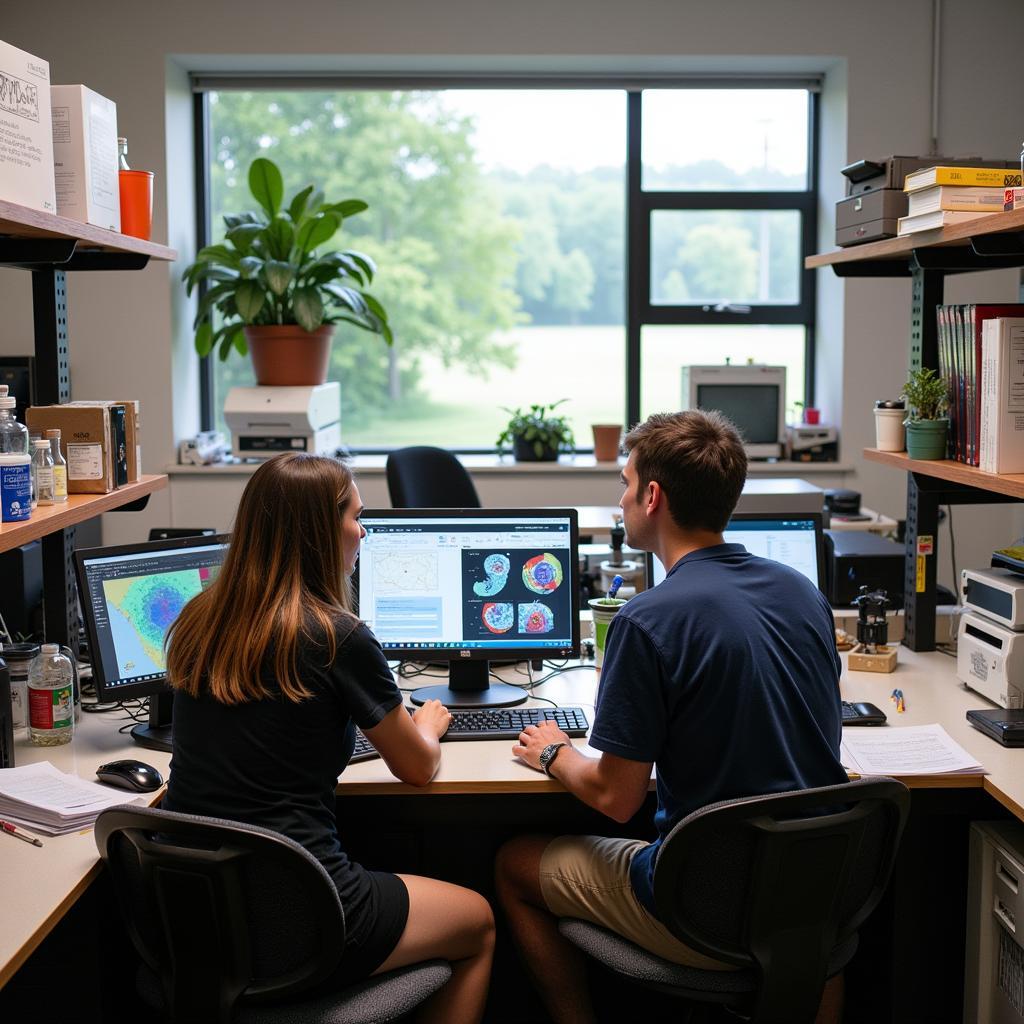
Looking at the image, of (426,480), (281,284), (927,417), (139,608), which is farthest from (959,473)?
(281,284)

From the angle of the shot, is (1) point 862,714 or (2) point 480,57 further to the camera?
(2) point 480,57

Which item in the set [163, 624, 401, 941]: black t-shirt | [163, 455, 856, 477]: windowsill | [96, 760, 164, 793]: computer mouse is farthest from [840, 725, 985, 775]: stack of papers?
[163, 455, 856, 477]: windowsill

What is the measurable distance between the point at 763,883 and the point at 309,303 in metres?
3.71

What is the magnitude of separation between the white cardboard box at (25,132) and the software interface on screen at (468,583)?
34.8 inches

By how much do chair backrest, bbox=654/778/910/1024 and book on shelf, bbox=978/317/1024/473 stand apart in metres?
0.90

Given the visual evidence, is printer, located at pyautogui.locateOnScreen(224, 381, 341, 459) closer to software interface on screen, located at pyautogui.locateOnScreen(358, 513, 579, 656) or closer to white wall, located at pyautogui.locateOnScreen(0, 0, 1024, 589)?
white wall, located at pyautogui.locateOnScreen(0, 0, 1024, 589)

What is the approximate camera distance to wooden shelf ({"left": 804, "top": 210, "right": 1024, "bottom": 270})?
2.12 metres

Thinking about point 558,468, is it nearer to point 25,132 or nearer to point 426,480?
point 426,480

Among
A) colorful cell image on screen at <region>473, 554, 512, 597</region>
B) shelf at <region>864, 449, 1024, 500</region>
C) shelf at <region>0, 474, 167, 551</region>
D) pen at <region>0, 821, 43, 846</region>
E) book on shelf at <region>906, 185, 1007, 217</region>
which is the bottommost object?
pen at <region>0, 821, 43, 846</region>

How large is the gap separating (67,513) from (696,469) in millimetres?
1130

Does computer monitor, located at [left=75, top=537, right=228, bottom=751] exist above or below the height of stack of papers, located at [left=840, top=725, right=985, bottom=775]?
above

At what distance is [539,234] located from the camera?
5.64m

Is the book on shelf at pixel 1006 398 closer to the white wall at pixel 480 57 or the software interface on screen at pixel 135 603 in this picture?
the software interface on screen at pixel 135 603

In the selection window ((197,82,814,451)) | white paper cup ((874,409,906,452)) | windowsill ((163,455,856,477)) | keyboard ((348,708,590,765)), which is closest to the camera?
keyboard ((348,708,590,765))
